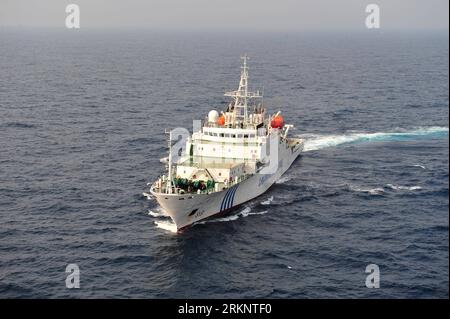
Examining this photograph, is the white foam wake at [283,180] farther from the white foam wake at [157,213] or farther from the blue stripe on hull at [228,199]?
the white foam wake at [157,213]

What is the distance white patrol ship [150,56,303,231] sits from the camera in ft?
195

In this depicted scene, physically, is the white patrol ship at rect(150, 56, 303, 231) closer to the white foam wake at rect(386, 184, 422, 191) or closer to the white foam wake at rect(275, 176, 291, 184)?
the white foam wake at rect(275, 176, 291, 184)

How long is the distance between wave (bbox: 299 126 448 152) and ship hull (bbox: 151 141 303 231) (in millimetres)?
19765

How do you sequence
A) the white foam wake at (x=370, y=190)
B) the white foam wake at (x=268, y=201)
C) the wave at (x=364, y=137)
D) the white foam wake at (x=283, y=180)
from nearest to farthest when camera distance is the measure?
the white foam wake at (x=268, y=201) → the white foam wake at (x=370, y=190) → the white foam wake at (x=283, y=180) → the wave at (x=364, y=137)

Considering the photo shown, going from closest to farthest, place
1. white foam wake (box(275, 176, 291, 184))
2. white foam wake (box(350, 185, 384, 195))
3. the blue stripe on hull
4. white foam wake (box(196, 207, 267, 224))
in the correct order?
white foam wake (box(196, 207, 267, 224))
the blue stripe on hull
white foam wake (box(350, 185, 384, 195))
white foam wake (box(275, 176, 291, 184))

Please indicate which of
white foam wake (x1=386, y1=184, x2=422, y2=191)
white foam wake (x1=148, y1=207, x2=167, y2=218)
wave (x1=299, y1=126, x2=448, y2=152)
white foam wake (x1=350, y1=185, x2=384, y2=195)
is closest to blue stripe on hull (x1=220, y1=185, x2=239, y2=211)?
white foam wake (x1=148, y1=207, x2=167, y2=218)

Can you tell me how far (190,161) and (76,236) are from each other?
18661 millimetres

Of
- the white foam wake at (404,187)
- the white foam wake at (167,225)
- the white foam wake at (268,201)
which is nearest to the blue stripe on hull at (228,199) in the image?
the white foam wake at (268,201)

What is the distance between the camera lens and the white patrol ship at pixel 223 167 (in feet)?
195

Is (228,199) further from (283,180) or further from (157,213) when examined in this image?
(283,180)

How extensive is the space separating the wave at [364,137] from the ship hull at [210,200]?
1977cm

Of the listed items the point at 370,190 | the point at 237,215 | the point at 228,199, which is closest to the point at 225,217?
the point at 237,215

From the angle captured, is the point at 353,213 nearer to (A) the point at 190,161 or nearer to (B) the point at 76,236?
(A) the point at 190,161
